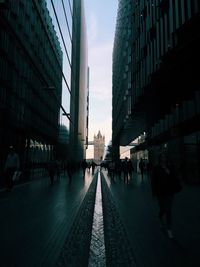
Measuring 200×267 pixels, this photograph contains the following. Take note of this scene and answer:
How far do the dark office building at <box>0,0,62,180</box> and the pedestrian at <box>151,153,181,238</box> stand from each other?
20.2 meters

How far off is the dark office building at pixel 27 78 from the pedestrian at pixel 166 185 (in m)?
20.2

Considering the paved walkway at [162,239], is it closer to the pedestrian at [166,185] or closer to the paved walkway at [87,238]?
the paved walkway at [87,238]

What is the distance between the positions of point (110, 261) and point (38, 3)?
1239 inches

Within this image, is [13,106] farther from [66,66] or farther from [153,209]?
[66,66]

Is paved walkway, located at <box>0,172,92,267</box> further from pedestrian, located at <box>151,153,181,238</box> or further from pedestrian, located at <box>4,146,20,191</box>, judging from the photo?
pedestrian, located at <box>4,146,20,191</box>

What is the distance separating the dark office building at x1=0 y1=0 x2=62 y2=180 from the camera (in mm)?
25531

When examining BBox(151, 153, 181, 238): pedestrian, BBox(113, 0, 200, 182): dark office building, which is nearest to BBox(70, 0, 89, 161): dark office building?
BBox(113, 0, 200, 182): dark office building

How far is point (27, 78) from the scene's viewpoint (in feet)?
103

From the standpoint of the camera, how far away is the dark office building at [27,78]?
83.8 feet

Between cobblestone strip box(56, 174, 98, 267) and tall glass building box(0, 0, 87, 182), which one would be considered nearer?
cobblestone strip box(56, 174, 98, 267)

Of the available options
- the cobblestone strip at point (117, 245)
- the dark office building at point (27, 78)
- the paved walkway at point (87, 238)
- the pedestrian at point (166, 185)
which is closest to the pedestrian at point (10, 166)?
the paved walkway at point (87, 238)

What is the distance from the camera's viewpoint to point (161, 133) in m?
26.8

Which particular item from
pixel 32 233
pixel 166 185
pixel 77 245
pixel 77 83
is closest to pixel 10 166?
pixel 32 233

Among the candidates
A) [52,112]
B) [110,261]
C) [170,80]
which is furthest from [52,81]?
[110,261]
